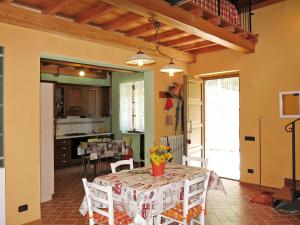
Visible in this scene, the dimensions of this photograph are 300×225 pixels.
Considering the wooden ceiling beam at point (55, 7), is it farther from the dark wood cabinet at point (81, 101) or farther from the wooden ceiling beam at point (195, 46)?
the dark wood cabinet at point (81, 101)

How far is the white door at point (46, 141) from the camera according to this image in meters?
4.09

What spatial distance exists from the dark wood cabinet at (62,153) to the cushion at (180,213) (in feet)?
14.5

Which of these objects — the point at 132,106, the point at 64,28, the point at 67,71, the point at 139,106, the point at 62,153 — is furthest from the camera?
the point at 132,106

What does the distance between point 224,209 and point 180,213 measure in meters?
1.47

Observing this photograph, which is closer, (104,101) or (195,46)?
(195,46)

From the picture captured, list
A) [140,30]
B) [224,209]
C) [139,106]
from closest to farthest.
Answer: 1. [224,209]
2. [140,30]
3. [139,106]

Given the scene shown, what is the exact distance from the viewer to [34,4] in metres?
3.09

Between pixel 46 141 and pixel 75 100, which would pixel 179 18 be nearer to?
pixel 46 141

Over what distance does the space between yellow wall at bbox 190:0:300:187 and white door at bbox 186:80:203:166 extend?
89 centimetres

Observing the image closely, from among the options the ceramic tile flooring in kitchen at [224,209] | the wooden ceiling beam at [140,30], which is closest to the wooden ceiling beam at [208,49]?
the wooden ceiling beam at [140,30]

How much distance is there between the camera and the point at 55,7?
2.99 metres

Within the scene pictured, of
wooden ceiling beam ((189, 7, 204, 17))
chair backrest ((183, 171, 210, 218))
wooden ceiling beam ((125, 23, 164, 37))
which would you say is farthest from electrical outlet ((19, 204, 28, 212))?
wooden ceiling beam ((189, 7, 204, 17))

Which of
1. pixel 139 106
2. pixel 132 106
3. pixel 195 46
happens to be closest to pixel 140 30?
pixel 195 46

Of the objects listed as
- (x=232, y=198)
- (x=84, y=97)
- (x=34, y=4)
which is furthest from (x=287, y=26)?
(x=84, y=97)
